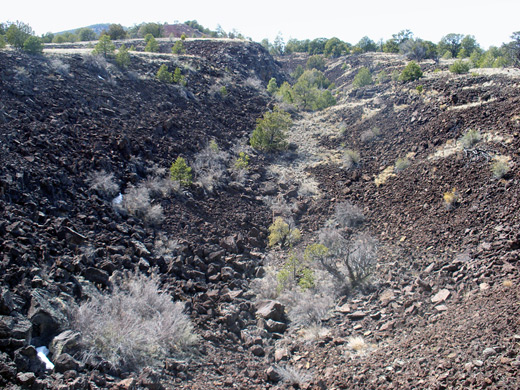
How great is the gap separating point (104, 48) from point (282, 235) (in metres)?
18.1

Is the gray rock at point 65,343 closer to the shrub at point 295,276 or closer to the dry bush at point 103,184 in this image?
the shrub at point 295,276

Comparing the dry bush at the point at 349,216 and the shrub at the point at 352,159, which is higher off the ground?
the shrub at the point at 352,159

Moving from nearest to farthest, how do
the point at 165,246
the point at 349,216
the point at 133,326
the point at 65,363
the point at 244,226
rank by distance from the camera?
the point at 65,363 → the point at 133,326 → the point at 165,246 → the point at 244,226 → the point at 349,216

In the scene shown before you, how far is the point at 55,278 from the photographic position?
7.25m

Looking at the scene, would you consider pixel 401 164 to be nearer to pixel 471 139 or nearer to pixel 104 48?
pixel 471 139

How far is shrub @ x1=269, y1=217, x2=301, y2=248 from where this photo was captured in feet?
45.0

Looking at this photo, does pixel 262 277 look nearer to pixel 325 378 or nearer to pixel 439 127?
pixel 325 378

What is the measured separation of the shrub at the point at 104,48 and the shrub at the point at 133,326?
1927 centimetres

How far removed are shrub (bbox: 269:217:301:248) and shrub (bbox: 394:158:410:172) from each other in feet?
19.2

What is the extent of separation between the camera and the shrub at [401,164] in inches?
629

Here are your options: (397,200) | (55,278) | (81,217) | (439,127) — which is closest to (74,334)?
(55,278)

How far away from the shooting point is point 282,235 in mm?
13891

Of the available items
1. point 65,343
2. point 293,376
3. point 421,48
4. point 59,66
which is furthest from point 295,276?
point 421,48

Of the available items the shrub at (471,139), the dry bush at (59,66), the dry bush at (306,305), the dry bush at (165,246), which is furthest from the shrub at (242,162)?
the shrub at (471,139)
